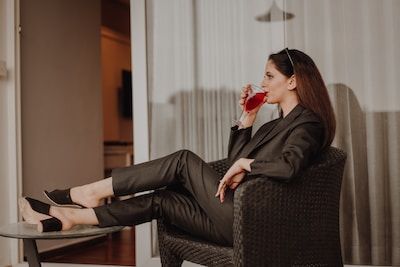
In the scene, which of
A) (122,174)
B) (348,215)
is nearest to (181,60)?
(122,174)

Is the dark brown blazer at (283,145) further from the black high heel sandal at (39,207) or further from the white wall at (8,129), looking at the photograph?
the white wall at (8,129)

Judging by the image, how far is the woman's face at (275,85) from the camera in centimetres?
239

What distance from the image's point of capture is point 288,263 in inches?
78.1

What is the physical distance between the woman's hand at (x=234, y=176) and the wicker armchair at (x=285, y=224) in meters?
0.13

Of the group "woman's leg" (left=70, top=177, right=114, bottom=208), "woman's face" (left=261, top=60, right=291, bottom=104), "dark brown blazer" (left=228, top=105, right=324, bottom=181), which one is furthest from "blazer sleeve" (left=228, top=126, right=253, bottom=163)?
"woman's leg" (left=70, top=177, right=114, bottom=208)

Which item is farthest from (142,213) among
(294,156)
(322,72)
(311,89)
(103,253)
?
(103,253)

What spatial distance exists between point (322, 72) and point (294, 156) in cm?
105

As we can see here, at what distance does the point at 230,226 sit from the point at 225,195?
12cm

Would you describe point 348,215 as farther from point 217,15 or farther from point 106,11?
point 106,11

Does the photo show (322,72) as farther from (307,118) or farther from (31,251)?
(31,251)

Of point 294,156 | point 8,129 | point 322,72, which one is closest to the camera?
point 294,156

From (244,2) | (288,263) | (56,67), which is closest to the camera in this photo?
(288,263)

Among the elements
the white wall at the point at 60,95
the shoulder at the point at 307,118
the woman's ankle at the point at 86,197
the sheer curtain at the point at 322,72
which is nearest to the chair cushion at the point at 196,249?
the woman's ankle at the point at 86,197

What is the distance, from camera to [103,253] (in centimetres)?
396
